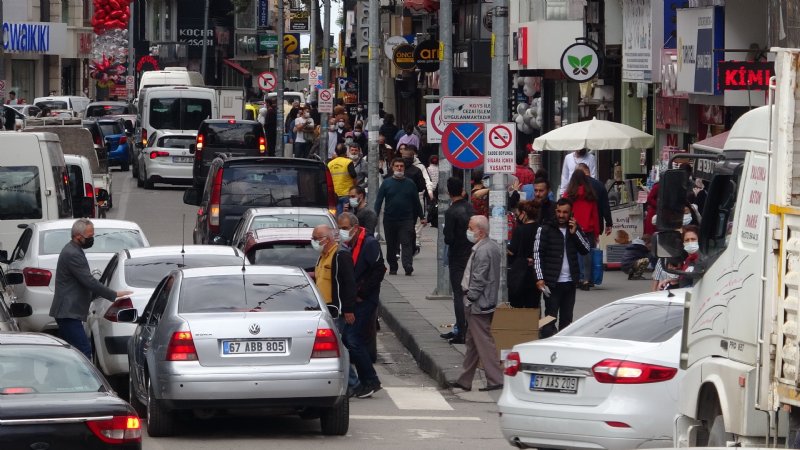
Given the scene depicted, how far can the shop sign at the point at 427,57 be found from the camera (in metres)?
30.0

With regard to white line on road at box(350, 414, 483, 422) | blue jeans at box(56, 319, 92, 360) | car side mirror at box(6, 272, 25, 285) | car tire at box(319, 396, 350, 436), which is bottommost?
white line on road at box(350, 414, 483, 422)

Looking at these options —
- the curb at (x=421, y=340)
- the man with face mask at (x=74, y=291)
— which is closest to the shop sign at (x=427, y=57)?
the curb at (x=421, y=340)

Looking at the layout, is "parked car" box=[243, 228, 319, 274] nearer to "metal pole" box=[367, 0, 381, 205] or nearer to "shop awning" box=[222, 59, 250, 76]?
"metal pole" box=[367, 0, 381, 205]

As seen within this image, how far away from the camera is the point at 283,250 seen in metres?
17.8

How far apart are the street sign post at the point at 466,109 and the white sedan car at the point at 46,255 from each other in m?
4.30

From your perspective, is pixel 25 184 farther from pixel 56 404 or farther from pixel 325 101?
pixel 325 101

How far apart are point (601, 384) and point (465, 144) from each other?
9.53m

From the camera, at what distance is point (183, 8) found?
95.6 meters

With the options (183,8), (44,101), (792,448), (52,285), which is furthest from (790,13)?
(183,8)

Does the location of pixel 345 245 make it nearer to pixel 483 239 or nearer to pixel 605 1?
pixel 483 239

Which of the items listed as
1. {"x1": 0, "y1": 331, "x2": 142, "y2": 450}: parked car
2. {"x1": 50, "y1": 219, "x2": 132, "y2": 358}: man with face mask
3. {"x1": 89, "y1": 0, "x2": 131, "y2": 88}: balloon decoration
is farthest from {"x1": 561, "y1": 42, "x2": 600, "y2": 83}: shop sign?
{"x1": 89, "y1": 0, "x2": 131, "y2": 88}: balloon decoration

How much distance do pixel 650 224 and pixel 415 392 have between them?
8.32 meters

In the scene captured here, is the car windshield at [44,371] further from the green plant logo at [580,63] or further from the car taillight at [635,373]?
the green plant logo at [580,63]

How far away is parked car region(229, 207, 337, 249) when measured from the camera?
19734 mm
